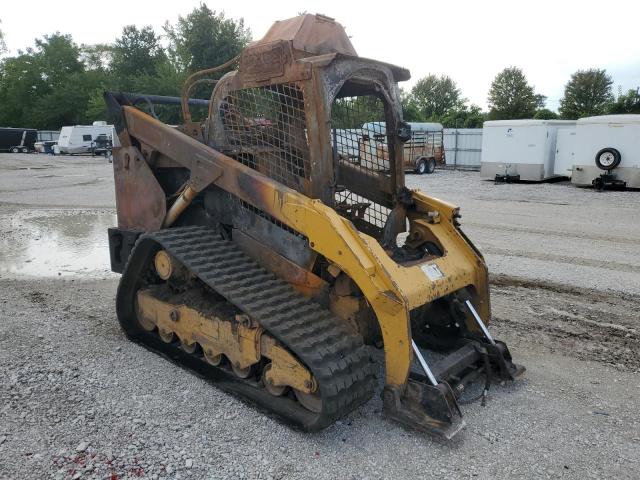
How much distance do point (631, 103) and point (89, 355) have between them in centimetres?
4119

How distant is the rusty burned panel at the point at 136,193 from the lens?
487 centimetres

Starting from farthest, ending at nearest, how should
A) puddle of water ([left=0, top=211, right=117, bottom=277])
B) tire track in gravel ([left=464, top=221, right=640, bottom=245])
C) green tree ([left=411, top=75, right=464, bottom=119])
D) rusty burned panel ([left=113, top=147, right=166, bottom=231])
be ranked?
green tree ([left=411, top=75, right=464, bottom=119]) < tire track in gravel ([left=464, top=221, right=640, bottom=245]) < puddle of water ([left=0, top=211, right=117, bottom=277]) < rusty burned panel ([left=113, top=147, right=166, bottom=231])

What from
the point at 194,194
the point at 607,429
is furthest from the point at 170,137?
the point at 607,429

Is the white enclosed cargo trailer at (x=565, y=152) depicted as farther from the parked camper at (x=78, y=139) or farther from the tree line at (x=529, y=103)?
the parked camper at (x=78, y=139)

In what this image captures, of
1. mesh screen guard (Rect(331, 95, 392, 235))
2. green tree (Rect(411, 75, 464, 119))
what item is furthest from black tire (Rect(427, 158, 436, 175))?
green tree (Rect(411, 75, 464, 119))

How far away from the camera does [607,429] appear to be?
136 inches

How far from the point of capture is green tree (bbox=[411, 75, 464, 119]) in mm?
78875

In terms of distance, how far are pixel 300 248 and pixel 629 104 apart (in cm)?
4044

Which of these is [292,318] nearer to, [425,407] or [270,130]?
[425,407]

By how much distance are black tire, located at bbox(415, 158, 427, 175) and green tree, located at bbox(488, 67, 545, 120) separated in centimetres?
3671

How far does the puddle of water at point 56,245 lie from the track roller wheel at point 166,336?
3.00 meters

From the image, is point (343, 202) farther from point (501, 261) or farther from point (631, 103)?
point (631, 103)

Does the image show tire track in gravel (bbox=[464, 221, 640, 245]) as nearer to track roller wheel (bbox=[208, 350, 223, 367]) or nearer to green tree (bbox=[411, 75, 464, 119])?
track roller wheel (bbox=[208, 350, 223, 367])

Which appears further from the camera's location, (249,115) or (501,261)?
(501,261)
